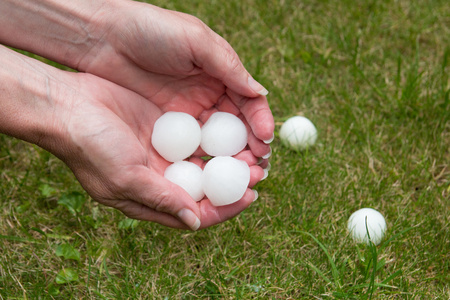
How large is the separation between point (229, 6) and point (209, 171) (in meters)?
1.71

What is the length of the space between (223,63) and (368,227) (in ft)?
2.96

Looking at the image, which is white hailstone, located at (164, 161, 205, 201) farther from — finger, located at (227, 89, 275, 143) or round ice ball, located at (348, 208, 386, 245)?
round ice ball, located at (348, 208, 386, 245)

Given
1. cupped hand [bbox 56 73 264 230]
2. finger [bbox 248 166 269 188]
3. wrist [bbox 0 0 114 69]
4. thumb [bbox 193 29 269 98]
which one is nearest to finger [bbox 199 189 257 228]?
cupped hand [bbox 56 73 264 230]

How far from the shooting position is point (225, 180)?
1791 millimetres

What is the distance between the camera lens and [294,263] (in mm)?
1941

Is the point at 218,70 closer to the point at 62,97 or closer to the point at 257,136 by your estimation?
the point at 257,136

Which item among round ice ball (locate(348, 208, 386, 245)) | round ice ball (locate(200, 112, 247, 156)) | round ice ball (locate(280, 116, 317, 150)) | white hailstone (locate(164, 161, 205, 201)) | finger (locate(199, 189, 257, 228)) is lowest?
round ice ball (locate(348, 208, 386, 245))

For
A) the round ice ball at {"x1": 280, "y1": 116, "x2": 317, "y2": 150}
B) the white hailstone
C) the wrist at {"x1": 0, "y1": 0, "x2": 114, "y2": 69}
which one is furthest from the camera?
the round ice ball at {"x1": 280, "y1": 116, "x2": 317, "y2": 150}

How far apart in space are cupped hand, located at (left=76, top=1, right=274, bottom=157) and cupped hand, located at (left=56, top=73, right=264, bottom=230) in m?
0.21

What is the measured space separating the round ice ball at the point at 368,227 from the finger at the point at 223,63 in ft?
2.20

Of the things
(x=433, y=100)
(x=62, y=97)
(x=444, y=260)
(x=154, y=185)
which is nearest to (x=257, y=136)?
(x=154, y=185)

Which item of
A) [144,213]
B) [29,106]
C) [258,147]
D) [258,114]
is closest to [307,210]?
[258,147]

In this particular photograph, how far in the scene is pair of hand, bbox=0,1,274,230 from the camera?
1651 millimetres

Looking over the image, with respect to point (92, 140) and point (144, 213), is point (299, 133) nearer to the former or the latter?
point (144, 213)
